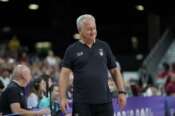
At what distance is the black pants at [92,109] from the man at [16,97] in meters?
1.67

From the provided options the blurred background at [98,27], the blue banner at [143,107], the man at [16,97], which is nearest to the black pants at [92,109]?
the man at [16,97]

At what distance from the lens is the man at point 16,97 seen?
8.68 m

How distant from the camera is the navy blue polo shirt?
7121mm

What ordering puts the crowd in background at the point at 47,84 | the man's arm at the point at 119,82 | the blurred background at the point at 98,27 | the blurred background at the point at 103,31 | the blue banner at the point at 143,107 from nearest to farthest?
1. the man's arm at the point at 119,82
2. the crowd in background at the point at 47,84
3. the blue banner at the point at 143,107
4. the blurred background at the point at 103,31
5. the blurred background at the point at 98,27

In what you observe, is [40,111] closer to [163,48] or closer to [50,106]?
[50,106]

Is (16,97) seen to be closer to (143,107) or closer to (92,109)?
(92,109)

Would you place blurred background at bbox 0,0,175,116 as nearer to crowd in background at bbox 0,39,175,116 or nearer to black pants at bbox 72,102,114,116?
crowd in background at bbox 0,39,175,116

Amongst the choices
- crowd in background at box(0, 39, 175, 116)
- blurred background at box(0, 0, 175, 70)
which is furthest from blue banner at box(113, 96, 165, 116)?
blurred background at box(0, 0, 175, 70)

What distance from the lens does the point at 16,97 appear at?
8.69 metres

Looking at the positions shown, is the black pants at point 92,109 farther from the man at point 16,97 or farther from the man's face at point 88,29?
the man at point 16,97

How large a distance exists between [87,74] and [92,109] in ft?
1.33

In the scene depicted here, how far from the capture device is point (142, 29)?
1081 inches

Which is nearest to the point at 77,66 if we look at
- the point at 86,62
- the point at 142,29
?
the point at 86,62

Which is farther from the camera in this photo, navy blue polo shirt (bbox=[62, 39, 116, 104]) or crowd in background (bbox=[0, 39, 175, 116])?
crowd in background (bbox=[0, 39, 175, 116])
